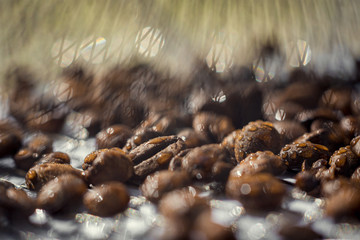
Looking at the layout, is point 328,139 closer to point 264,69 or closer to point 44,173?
point 264,69

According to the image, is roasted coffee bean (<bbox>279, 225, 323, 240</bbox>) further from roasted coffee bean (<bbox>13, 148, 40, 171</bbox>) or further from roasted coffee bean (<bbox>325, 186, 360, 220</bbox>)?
roasted coffee bean (<bbox>13, 148, 40, 171</bbox>)

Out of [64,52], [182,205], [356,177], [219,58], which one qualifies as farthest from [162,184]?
[64,52]

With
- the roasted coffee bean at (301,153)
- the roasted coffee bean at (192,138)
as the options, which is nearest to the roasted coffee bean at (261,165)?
the roasted coffee bean at (301,153)

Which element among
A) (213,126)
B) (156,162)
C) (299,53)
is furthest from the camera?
(299,53)

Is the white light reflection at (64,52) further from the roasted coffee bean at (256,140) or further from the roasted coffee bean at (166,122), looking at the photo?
the roasted coffee bean at (256,140)

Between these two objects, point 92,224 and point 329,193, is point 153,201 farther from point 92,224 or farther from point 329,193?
point 329,193

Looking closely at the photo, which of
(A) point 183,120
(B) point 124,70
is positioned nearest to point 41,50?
(B) point 124,70
